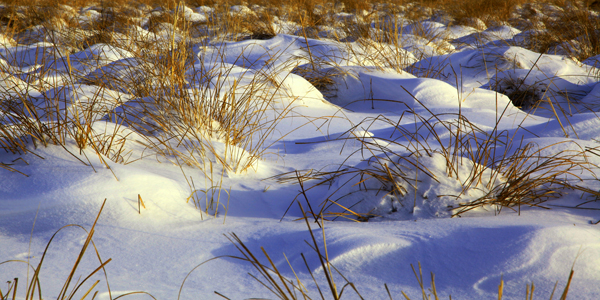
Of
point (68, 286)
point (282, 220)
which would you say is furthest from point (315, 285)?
point (68, 286)

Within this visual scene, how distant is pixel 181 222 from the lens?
4.00 ft

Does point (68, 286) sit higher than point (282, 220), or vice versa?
point (68, 286)

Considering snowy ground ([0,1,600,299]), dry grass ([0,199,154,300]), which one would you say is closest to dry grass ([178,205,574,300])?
snowy ground ([0,1,600,299])

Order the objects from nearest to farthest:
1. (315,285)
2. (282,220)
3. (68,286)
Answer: (68,286) → (315,285) → (282,220)

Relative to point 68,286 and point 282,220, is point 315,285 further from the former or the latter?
point 68,286

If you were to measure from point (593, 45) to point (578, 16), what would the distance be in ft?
1.96

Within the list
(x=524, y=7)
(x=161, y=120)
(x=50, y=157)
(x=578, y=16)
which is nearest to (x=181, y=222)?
(x=50, y=157)

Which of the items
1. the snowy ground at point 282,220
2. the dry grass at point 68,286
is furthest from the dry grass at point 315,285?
the dry grass at point 68,286

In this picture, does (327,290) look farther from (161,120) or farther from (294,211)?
(161,120)

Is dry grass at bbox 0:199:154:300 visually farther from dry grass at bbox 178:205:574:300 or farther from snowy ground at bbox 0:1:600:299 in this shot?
dry grass at bbox 178:205:574:300

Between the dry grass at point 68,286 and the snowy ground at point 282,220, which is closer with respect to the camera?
the dry grass at point 68,286

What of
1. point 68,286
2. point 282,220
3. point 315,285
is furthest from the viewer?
point 282,220

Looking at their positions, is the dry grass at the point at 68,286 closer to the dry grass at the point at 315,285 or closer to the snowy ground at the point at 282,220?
the snowy ground at the point at 282,220

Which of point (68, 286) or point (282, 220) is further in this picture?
point (282, 220)
